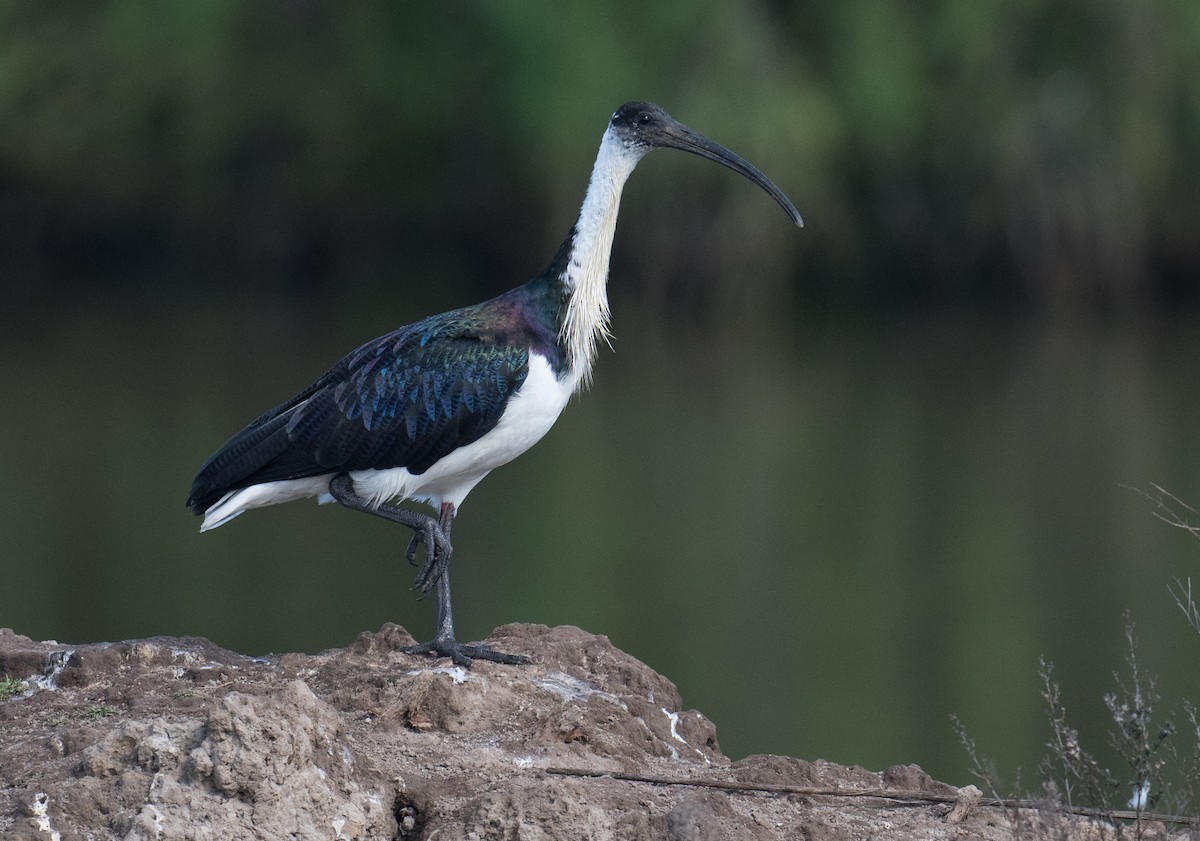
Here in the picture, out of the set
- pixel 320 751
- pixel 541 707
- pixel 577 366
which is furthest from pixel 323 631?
pixel 320 751

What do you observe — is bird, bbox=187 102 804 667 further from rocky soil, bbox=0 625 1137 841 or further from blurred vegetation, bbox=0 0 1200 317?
blurred vegetation, bbox=0 0 1200 317

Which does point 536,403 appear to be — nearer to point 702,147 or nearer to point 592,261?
point 592,261

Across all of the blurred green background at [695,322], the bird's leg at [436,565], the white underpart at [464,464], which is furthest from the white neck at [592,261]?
the blurred green background at [695,322]

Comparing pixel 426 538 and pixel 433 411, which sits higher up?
pixel 433 411

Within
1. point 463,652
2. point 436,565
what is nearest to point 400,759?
point 463,652

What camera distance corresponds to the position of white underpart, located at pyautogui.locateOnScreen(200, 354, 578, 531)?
7.74 meters


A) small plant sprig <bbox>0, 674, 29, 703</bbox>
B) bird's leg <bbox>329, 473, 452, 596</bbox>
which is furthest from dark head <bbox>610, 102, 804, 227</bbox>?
small plant sprig <bbox>0, 674, 29, 703</bbox>

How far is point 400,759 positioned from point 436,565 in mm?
1564

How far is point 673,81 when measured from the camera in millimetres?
24328

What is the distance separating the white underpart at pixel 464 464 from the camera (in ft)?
25.4

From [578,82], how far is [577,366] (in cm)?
1752

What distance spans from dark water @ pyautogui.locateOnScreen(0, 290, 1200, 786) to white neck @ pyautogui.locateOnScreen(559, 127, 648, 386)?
3324mm

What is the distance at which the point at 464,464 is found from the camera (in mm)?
7816

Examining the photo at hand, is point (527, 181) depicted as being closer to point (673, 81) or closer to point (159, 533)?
point (673, 81)
